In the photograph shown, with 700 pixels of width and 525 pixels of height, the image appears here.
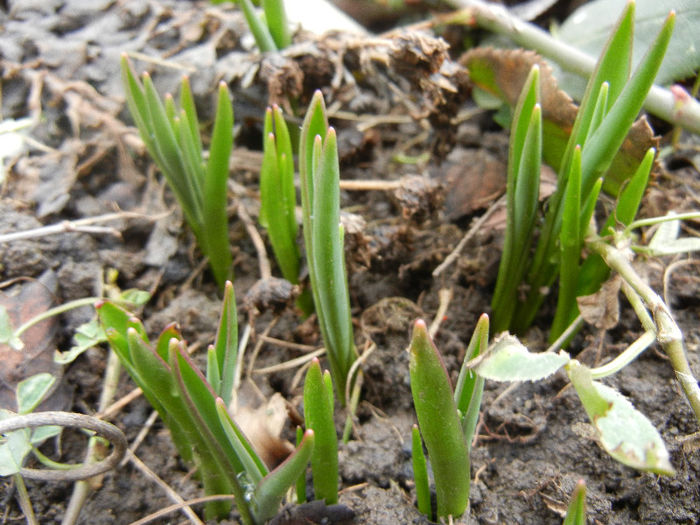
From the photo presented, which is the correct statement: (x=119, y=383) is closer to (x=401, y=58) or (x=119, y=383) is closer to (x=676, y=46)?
(x=401, y=58)

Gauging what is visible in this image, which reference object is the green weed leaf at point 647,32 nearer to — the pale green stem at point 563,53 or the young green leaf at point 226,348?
the pale green stem at point 563,53

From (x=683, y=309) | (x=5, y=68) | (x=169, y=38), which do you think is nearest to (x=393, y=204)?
(x=683, y=309)

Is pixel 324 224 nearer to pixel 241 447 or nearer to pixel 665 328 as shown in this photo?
pixel 241 447

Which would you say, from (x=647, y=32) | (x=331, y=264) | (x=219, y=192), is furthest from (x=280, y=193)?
(x=647, y=32)

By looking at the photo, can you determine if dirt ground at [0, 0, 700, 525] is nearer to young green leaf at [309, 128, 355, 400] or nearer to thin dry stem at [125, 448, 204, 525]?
thin dry stem at [125, 448, 204, 525]

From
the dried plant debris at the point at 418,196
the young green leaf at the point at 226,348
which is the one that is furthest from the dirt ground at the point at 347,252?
the young green leaf at the point at 226,348

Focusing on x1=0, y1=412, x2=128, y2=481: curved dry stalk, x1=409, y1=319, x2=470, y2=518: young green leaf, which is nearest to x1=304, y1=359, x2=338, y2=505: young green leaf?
x1=409, y1=319, x2=470, y2=518: young green leaf

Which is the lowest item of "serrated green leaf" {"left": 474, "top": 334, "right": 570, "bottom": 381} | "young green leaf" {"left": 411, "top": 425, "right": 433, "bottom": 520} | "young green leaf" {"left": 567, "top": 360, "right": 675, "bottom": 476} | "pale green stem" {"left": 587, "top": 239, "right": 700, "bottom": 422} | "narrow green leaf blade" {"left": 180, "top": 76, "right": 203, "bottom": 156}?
"young green leaf" {"left": 411, "top": 425, "right": 433, "bottom": 520}
